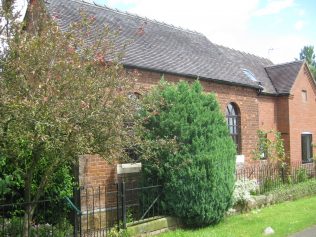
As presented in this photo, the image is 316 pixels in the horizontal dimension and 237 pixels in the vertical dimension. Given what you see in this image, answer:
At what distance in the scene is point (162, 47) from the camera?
50.0ft

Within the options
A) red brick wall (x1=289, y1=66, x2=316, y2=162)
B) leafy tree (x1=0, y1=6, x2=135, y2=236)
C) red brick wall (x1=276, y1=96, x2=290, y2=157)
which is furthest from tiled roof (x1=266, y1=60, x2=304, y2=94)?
leafy tree (x1=0, y1=6, x2=135, y2=236)

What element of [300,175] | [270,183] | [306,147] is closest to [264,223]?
[270,183]

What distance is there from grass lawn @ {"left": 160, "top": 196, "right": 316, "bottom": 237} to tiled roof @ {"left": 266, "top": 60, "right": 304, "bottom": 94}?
359 inches

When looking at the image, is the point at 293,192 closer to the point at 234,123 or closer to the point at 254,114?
the point at 234,123

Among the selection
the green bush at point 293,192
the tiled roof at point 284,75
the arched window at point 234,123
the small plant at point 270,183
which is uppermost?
the tiled roof at point 284,75

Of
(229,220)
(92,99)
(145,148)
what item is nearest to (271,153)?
(229,220)

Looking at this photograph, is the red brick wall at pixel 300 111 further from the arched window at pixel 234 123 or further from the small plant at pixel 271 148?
the arched window at pixel 234 123

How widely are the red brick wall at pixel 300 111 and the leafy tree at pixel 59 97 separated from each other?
15675 millimetres

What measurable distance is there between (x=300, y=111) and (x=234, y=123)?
19.8 feet

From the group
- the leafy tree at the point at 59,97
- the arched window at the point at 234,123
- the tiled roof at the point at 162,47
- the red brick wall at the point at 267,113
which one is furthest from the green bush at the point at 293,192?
the leafy tree at the point at 59,97

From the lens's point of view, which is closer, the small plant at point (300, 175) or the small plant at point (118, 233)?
the small plant at point (118, 233)

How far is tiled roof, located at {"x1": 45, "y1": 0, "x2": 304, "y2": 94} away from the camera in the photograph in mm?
12875

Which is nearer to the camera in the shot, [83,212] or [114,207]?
[83,212]

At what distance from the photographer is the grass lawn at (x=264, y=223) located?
905 centimetres
